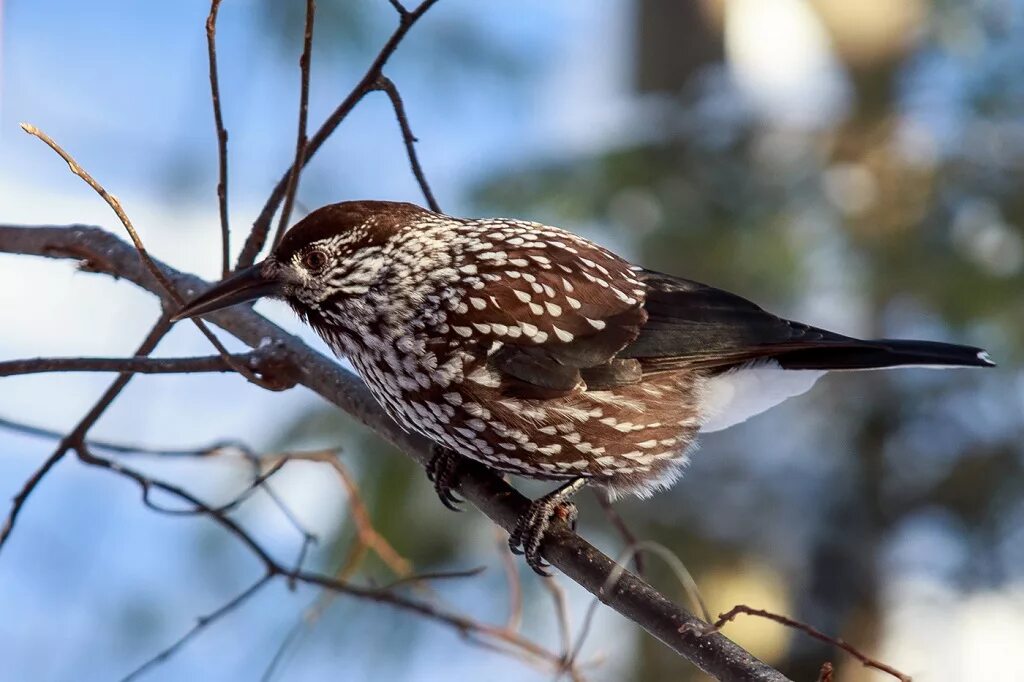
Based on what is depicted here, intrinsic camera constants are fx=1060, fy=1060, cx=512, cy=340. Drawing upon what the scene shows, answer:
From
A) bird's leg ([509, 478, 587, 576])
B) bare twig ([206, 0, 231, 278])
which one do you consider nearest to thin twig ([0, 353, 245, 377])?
bare twig ([206, 0, 231, 278])

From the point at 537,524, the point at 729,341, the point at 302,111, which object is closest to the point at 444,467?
the point at 537,524

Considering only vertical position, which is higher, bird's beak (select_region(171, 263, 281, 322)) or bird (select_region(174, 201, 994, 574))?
bird (select_region(174, 201, 994, 574))

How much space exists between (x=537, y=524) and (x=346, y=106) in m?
0.75

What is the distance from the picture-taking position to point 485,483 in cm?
190

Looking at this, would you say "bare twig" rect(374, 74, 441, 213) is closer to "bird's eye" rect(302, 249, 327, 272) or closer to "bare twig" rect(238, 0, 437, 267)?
"bare twig" rect(238, 0, 437, 267)

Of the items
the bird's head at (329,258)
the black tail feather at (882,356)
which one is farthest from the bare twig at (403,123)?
the black tail feather at (882,356)

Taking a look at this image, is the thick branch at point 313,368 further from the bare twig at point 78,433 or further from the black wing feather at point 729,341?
the black wing feather at point 729,341

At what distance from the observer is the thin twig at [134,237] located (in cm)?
139

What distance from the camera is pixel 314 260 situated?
1912mm

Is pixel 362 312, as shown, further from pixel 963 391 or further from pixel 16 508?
pixel 963 391

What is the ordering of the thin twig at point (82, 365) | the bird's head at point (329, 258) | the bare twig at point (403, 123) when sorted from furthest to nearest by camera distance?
the bird's head at point (329, 258)
the bare twig at point (403, 123)
the thin twig at point (82, 365)

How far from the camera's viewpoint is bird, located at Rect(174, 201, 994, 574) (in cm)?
182

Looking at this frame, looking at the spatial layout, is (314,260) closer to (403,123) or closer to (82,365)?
(403,123)

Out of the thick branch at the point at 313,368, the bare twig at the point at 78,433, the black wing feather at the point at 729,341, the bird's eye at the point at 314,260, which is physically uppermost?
the black wing feather at the point at 729,341
